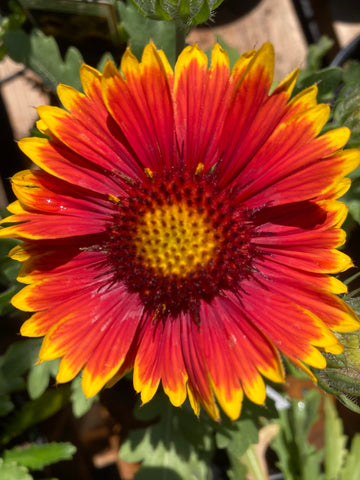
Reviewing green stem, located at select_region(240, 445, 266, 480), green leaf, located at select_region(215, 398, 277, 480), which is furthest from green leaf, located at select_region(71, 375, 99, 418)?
green stem, located at select_region(240, 445, 266, 480)

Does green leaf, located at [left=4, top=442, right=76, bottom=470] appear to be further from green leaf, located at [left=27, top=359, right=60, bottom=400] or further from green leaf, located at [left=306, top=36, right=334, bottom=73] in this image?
green leaf, located at [left=306, top=36, right=334, bottom=73]

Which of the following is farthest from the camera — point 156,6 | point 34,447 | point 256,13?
point 256,13

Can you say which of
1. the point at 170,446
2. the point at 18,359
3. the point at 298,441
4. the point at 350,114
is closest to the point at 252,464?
the point at 298,441

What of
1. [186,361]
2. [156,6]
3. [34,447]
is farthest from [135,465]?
[156,6]

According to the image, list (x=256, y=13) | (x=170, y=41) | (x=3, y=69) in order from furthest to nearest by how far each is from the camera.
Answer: (x=256, y=13) → (x=3, y=69) → (x=170, y=41)

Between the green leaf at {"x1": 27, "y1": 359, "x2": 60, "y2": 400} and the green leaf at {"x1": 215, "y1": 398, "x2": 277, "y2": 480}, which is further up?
the green leaf at {"x1": 27, "y1": 359, "x2": 60, "y2": 400}

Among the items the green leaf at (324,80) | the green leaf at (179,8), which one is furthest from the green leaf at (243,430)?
the green leaf at (179,8)

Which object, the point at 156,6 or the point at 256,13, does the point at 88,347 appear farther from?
the point at 256,13
